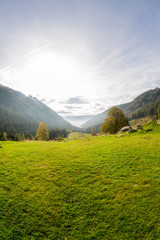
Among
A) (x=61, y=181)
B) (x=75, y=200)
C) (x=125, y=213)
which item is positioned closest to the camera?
(x=125, y=213)

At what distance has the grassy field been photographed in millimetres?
5727

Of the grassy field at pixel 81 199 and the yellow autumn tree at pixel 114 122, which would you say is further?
the yellow autumn tree at pixel 114 122

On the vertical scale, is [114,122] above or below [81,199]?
above

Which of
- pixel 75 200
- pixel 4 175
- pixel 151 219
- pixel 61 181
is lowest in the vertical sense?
pixel 151 219

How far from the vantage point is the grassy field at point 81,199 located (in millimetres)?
5727

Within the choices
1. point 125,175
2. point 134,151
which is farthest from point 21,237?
point 134,151

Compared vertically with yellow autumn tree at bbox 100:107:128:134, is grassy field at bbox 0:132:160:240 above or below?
below

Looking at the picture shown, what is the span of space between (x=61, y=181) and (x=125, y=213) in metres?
5.11

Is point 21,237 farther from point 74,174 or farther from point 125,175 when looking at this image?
point 125,175

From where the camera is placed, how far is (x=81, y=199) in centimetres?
745

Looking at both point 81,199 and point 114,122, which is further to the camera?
point 114,122

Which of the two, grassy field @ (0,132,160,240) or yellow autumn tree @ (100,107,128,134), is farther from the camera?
yellow autumn tree @ (100,107,128,134)

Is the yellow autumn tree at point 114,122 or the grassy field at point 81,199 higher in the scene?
the yellow autumn tree at point 114,122

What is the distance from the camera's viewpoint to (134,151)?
13.7m
